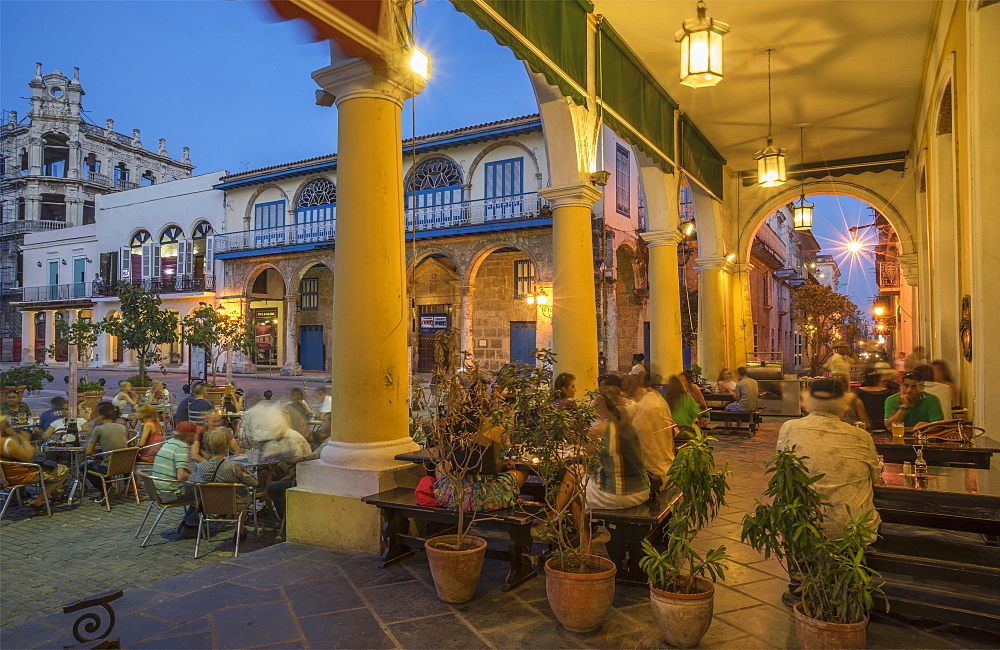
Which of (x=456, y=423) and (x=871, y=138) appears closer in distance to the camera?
(x=456, y=423)

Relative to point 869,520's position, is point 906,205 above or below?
above

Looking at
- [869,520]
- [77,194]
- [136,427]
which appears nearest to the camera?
[869,520]

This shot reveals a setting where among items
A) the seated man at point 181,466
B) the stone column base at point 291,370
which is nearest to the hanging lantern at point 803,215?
the seated man at point 181,466

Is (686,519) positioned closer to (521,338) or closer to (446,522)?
(446,522)

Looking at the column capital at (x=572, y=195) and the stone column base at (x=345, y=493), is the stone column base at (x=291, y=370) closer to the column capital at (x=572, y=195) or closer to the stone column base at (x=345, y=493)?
the column capital at (x=572, y=195)

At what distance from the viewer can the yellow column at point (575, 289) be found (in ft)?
22.1

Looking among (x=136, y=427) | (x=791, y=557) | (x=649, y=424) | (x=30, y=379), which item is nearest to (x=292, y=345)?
(x=30, y=379)

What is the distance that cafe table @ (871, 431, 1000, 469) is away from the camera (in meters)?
4.81

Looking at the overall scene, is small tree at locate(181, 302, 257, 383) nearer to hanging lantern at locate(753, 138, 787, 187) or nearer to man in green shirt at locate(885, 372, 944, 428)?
hanging lantern at locate(753, 138, 787, 187)

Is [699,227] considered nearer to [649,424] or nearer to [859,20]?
[859,20]

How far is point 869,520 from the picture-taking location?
3260mm

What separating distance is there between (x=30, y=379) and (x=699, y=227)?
1376 cm

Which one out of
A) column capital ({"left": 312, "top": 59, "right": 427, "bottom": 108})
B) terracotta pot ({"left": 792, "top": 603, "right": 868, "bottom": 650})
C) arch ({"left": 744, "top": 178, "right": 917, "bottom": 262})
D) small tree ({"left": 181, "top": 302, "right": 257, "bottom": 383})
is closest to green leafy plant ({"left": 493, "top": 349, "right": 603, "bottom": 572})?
terracotta pot ({"left": 792, "top": 603, "right": 868, "bottom": 650})

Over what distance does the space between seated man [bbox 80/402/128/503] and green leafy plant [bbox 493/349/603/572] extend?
5397 millimetres
